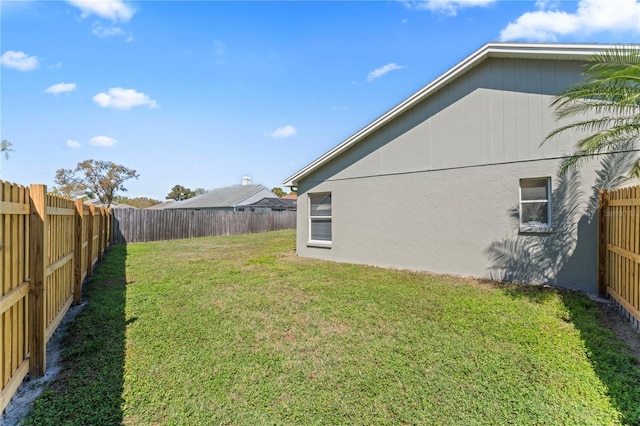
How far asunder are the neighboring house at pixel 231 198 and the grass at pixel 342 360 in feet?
77.9

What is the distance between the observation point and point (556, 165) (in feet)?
21.3

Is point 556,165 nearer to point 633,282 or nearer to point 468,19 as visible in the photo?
point 633,282

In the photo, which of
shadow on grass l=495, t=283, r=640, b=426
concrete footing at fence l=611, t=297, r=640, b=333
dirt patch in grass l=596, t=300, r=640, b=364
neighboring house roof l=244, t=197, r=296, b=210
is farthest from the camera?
neighboring house roof l=244, t=197, r=296, b=210

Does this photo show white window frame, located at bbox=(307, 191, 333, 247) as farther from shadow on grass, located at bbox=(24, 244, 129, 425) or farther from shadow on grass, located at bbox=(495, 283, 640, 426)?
shadow on grass, located at bbox=(24, 244, 129, 425)

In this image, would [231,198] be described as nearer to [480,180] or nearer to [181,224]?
[181,224]

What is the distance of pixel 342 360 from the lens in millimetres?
3457

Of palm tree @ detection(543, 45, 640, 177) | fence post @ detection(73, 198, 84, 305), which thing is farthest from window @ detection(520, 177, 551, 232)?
→ fence post @ detection(73, 198, 84, 305)

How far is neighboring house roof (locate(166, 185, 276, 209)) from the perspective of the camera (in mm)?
29906

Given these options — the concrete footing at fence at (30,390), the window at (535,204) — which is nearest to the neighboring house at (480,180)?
the window at (535,204)

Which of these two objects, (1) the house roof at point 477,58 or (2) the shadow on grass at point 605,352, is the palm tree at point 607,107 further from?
(2) the shadow on grass at point 605,352

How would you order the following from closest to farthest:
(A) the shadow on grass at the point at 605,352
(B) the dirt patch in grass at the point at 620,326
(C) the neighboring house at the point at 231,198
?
(A) the shadow on grass at the point at 605,352 < (B) the dirt patch in grass at the point at 620,326 < (C) the neighboring house at the point at 231,198

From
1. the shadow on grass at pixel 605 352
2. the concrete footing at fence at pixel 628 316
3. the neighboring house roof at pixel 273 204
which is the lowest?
the shadow on grass at pixel 605 352

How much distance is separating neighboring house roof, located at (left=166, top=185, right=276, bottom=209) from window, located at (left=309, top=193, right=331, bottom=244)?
63.2 ft

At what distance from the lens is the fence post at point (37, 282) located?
3012 millimetres
